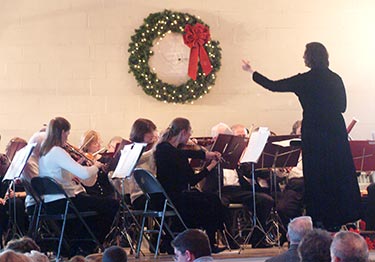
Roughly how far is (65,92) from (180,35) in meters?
1.57

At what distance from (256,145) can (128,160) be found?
1200 millimetres

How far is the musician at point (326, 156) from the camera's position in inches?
264

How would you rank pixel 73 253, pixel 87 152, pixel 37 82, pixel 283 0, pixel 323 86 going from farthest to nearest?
1. pixel 283 0
2. pixel 37 82
3. pixel 87 152
4. pixel 73 253
5. pixel 323 86

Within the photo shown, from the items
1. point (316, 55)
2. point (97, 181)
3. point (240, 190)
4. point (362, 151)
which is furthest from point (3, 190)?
point (362, 151)

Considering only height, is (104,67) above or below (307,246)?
above

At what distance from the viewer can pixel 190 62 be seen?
401 inches

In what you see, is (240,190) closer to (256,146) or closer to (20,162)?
(256,146)

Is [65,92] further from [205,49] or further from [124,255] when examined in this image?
[124,255]

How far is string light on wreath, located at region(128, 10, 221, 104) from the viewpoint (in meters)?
10.0

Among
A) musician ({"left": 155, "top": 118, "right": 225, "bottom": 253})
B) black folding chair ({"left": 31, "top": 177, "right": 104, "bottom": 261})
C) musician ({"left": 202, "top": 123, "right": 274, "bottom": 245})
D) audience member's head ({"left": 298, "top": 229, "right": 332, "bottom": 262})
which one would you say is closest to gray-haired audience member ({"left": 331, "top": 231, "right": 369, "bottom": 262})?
audience member's head ({"left": 298, "top": 229, "right": 332, "bottom": 262})

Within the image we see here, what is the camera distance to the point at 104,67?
395 inches

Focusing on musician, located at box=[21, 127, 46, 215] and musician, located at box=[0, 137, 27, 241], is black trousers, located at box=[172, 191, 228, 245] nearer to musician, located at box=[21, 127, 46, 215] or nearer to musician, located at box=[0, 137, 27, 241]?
musician, located at box=[21, 127, 46, 215]

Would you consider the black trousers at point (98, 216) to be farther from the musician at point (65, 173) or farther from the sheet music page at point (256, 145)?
the sheet music page at point (256, 145)

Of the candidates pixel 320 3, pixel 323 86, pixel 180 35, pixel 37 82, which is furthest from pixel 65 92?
pixel 323 86
